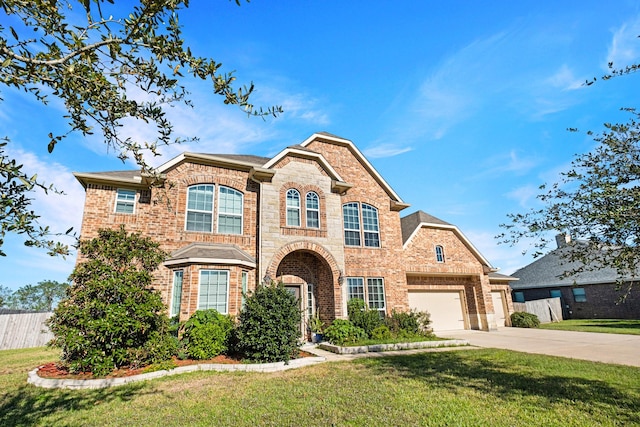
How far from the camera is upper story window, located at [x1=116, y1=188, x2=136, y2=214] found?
1203 centimetres

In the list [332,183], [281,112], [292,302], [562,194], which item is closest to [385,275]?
[332,183]

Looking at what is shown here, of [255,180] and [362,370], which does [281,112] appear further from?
[255,180]

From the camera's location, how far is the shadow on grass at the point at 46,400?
5580mm

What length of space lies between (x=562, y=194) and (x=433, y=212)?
51.4 feet

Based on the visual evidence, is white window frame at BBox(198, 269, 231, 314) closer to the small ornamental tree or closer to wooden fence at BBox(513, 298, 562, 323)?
the small ornamental tree

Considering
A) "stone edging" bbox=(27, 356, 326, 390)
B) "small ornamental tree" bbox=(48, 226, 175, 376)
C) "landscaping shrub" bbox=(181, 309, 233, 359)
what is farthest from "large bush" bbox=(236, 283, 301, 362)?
"small ornamental tree" bbox=(48, 226, 175, 376)

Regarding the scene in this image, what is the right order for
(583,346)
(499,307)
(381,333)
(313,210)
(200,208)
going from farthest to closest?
1. (499,307)
2. (313,210)
3. (200,208)
4. (381,333)
5. (583,346)

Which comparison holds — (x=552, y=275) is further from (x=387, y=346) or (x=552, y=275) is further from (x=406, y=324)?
(x=387, y=346)

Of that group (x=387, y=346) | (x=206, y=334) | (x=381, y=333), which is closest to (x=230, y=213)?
(x=206, y=334)

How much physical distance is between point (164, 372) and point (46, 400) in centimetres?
227

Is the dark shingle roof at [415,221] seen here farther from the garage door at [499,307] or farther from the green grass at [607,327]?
the green grass at [607,327]

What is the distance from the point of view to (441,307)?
18.8 m

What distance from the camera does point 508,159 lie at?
10.9m

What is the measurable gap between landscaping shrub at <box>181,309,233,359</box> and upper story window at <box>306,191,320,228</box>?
543cm
